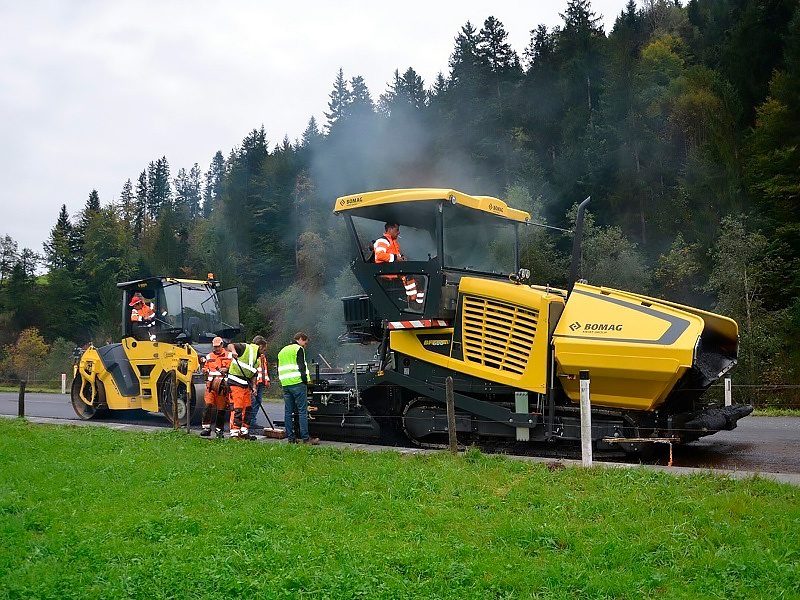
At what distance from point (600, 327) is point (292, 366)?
A: 4001 mm

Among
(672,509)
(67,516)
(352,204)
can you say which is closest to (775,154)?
(352,204)

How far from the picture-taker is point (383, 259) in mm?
9469

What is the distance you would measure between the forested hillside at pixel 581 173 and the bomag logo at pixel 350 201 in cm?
1191

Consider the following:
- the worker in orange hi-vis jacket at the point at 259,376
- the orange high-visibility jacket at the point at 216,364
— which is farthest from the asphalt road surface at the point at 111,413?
the orange high-visibility jacket at the point at 216,364

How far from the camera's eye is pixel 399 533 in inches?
218

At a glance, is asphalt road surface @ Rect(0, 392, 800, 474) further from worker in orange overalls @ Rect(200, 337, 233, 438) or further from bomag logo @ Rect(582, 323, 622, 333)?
worker in orange overalls @ Rect(200, 337, 233, 438)

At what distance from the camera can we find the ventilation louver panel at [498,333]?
27.6 feet

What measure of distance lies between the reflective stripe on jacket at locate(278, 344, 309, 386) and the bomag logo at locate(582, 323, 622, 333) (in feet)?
12.3

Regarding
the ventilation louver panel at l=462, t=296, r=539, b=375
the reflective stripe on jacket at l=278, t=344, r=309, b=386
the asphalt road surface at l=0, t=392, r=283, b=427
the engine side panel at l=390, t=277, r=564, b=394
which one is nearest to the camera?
the engine side panel at l=390, t=277, r=564, b=394

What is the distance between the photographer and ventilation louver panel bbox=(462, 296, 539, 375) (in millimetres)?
8422

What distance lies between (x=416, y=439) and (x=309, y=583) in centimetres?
483

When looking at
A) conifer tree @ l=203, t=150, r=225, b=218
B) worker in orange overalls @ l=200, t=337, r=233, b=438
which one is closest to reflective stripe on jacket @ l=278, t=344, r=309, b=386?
worker in orange overalls @ l=200, t=337, r=233, b=438

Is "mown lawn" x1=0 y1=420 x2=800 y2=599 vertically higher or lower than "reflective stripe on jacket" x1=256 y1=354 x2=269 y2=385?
lower

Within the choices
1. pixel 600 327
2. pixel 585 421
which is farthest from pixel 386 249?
pixel 585 421
